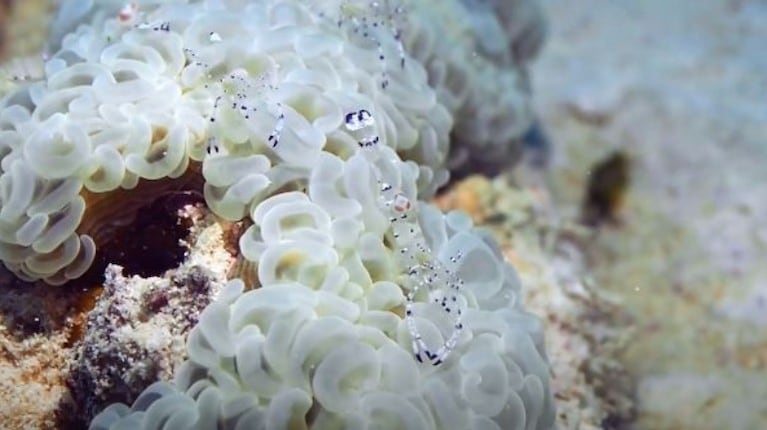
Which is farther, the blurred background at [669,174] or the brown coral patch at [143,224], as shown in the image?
the blurred background at [669,174]

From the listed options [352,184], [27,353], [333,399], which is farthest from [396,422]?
[27,353]

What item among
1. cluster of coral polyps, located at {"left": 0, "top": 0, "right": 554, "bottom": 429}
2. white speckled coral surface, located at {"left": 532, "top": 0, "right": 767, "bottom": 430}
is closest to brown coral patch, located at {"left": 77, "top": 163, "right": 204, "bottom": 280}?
cluster of coral polyps, located at {"left": 0, "top": 0, "right": 554, "bottom": 429}

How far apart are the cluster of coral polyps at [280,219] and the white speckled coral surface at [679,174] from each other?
163 cm

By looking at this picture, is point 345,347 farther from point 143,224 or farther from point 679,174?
point 679,174

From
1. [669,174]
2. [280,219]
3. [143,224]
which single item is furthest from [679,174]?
[143,224]

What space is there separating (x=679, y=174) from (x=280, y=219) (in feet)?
11.8

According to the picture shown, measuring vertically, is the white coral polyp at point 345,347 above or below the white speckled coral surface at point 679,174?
above

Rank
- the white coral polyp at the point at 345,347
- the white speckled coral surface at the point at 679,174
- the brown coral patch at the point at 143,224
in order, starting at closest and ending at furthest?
the white coral polyp at the point at 345,347 → the brown coral patch at the point at 143,224 → the white speckled coral surface at the point at 679,174

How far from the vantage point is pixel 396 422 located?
203 centimetres

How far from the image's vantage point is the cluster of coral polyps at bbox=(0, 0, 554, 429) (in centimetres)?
206

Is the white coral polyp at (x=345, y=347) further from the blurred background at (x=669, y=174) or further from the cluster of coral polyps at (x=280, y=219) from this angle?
the blurred background at (x=669, y=174)

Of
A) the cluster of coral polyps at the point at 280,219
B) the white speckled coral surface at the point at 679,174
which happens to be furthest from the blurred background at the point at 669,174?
the cluster of coral polyps at the point at 280,219

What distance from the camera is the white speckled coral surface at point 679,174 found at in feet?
12.6

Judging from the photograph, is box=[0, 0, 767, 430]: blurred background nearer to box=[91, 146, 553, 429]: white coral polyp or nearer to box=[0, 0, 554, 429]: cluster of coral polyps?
box=[0, 0, 554, 429]: cluster of coral polyps
